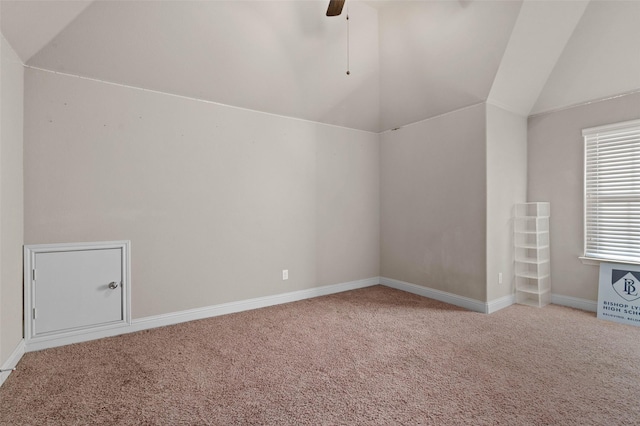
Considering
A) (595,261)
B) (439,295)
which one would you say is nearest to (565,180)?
(595,261)

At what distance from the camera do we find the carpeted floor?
186 centimetres

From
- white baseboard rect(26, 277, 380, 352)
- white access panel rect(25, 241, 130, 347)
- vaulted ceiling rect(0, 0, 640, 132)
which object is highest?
vaulted ceiling rect(0, 0, 640, 132)

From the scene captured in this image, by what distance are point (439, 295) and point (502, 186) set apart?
1.52 metres

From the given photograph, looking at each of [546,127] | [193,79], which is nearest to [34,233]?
[193,79]

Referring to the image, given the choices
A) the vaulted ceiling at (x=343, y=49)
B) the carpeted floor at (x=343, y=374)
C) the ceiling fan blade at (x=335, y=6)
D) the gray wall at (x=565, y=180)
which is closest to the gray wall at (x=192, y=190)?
the vaulted ceiling at (x=343, y=49)

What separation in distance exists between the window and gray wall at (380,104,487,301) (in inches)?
48.5

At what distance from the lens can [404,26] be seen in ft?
11.8

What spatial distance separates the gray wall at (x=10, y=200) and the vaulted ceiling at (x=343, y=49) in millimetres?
278

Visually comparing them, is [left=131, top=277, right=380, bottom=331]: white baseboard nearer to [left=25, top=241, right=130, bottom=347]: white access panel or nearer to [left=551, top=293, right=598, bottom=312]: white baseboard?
[left=25, top=241, right=130, bottom=347]: white access panel

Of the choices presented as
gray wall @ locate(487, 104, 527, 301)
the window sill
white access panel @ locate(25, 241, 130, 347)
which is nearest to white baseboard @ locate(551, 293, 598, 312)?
the window sill

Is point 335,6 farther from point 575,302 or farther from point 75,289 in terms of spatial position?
point 575,302

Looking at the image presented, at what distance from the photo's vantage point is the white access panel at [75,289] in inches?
107

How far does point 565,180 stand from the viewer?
151 inches

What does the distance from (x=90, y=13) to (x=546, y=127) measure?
15.9 feet
